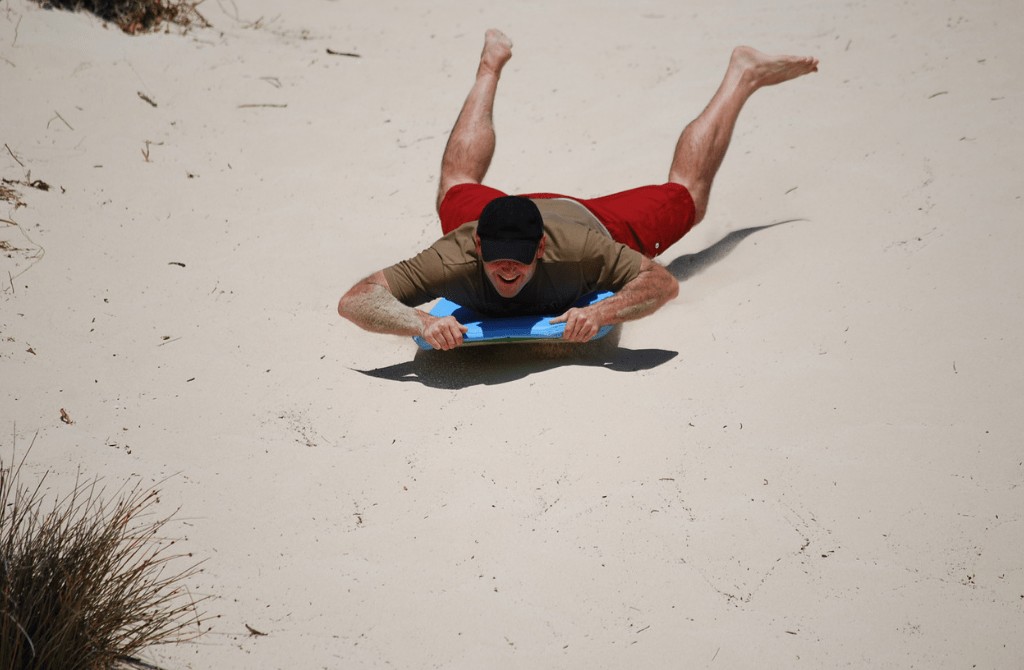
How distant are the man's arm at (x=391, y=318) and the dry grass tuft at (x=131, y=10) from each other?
3585 millimetres

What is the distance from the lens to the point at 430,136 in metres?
5.34

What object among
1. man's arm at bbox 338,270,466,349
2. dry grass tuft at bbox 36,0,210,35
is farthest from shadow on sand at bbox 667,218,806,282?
dry grass tuft at bbox 36,0,210,35

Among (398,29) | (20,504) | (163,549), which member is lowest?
(163,549)

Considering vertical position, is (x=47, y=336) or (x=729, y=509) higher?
(x=47, y=336)

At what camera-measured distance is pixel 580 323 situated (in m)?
3.26

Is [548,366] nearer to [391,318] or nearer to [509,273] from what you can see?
[509,273]

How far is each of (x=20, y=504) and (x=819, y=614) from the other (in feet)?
7.57

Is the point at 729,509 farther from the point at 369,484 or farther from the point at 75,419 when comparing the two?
the point at 75,419

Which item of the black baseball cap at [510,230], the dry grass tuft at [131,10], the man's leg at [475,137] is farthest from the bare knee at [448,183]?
the dry grass tuft at [131,10]

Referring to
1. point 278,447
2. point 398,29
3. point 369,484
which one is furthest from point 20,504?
point 398,29

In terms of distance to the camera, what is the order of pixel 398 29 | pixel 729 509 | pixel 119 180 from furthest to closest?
1. pixel 398 29
2. pixel 119 180
3. pixel 729 509

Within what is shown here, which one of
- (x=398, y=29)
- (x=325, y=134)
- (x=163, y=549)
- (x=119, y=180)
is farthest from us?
(x=398, y=29)

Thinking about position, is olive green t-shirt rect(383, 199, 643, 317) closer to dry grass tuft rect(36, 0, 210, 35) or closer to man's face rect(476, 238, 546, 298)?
man's face rect(476, 238, 546, 298)

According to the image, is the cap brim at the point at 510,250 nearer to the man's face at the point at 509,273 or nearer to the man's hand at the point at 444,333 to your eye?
the man's face at the point at 509,273
